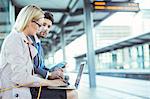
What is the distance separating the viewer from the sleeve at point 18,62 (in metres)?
1.35

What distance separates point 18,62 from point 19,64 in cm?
1

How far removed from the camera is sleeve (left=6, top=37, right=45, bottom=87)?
4.42 ft

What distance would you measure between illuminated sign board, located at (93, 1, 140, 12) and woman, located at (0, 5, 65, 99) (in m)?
6.83

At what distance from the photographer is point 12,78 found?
4.49ft

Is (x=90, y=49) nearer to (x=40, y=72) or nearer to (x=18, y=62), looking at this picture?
(x=40, y=72)

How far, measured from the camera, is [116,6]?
A: 8.41 meters

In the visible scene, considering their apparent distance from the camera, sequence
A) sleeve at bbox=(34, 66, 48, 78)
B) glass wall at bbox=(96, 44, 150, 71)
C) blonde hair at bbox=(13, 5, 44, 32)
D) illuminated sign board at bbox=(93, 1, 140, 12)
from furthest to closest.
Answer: glass wall at bbox=(96, 44, 150, 71), illuminated sign board at bbox=(93, 1, 140, 12), sleeve at bbox=(34, 66, 48, 78), blonde hair at bbox=(13, 5, 44, 32)

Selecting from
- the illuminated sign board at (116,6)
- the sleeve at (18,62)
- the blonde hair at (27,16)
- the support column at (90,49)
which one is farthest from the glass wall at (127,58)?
the sleeve at (18,62)

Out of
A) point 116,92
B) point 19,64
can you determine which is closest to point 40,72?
point 19,64

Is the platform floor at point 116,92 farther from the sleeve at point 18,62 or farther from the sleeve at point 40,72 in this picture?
the sleeve at point 18,62

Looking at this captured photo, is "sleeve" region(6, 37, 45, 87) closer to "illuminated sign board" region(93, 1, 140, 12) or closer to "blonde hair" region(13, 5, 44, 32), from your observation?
"blonde hair" region(13, 5, 44, 32)

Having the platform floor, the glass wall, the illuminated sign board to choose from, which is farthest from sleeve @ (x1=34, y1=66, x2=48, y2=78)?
the glass wall

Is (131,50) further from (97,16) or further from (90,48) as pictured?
(90,48)

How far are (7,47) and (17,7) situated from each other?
1041 centimetres
